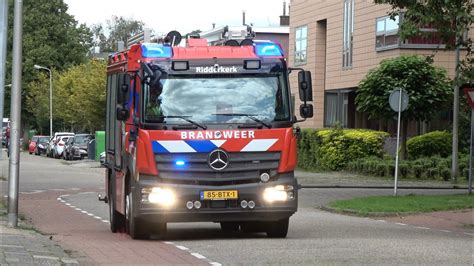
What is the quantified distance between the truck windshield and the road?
6.35 ft

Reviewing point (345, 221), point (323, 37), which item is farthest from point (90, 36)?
point (345, 221)

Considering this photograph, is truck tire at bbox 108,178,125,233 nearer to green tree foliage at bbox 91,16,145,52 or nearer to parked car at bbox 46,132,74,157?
parked car at bbox 46,132,74,157

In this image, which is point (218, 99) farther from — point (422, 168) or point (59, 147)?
point (59, 147)

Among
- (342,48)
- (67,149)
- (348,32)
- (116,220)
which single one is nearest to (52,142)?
(67,149)

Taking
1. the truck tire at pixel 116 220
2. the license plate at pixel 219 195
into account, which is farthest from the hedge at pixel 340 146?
the license plate at pixel 219 195

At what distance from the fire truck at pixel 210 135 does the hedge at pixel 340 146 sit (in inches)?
1106

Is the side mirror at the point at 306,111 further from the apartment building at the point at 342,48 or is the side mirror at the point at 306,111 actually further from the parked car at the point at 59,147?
the parked car at the point at 59,147

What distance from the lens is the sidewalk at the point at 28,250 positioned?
1162cm

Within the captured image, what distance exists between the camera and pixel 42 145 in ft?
262

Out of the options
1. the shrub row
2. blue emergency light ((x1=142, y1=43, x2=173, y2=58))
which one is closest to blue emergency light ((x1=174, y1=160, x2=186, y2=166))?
blue emergency light ((x1=142, y1=43, x2=173, y2=58))

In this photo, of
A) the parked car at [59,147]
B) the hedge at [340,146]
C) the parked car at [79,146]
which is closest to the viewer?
the hedge at [340,146]

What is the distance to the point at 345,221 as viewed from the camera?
827 inches

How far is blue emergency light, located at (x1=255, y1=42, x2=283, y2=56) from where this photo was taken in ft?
52.2

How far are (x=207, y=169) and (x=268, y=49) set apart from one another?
2.26m
